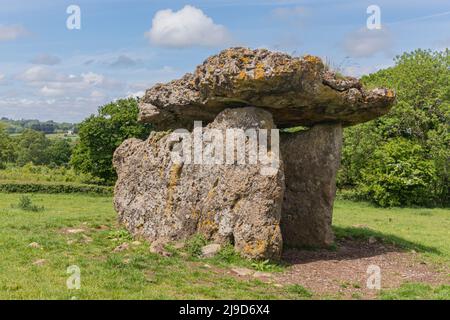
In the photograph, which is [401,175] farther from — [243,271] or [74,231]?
[243,271]

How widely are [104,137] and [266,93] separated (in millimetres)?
27484

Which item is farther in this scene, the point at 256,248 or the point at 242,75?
the point at 256,248

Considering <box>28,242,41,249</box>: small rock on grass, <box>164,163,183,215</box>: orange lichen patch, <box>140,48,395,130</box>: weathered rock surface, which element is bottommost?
<box>28,242,41,249</box>: small rock on grass

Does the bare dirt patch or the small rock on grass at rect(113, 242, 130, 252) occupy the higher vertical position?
the small rock on grass at rect(113, 242, 130, 252)

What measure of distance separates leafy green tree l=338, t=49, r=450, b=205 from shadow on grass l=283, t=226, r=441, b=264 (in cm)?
1767

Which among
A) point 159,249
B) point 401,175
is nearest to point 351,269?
point 159,249

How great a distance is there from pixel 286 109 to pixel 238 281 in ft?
18.0

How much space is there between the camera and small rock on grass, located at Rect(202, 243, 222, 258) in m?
13.0

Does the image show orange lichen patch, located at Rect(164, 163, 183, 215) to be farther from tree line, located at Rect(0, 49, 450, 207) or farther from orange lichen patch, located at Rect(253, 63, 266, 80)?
tree line, located at Rect(0, 49, 450, 207)

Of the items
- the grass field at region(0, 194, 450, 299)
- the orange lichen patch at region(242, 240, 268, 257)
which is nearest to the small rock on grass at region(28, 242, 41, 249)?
the grass field at region(0, 194, 450, 299)

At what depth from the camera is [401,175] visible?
34.3m

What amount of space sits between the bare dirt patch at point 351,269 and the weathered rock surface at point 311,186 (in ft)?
2.28

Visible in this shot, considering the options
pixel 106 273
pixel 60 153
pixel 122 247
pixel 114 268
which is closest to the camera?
pixel 106 273
